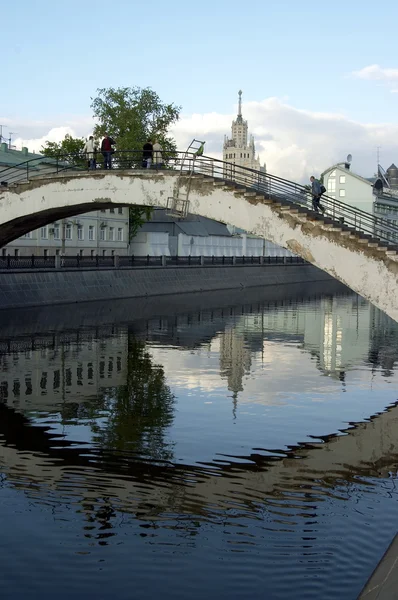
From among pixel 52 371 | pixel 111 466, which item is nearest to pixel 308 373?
pixel 52 371

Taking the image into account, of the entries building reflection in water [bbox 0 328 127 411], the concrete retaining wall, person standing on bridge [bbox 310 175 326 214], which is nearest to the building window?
the concrete retaining wall

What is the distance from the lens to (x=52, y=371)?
2562 centimetres

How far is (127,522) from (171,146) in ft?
240

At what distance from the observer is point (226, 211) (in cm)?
2694

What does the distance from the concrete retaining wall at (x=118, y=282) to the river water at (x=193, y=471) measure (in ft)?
46.5

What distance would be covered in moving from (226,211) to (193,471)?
1376cm

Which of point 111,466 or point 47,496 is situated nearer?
point 47,496

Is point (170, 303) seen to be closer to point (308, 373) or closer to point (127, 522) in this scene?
point (308, 373)

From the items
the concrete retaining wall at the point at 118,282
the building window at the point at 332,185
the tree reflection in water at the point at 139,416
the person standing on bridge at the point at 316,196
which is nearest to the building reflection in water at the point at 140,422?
the tree reflection in water at the point at 139,416

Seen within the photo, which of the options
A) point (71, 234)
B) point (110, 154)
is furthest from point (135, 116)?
point (110, 154)

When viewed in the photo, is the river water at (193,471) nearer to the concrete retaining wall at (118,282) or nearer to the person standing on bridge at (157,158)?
the person standing on bridge at (157,158)

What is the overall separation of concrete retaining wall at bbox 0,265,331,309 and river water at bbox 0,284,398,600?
46.5ft

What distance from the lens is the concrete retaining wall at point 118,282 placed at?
4544 centimetres

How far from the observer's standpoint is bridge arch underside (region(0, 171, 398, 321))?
941 inches
